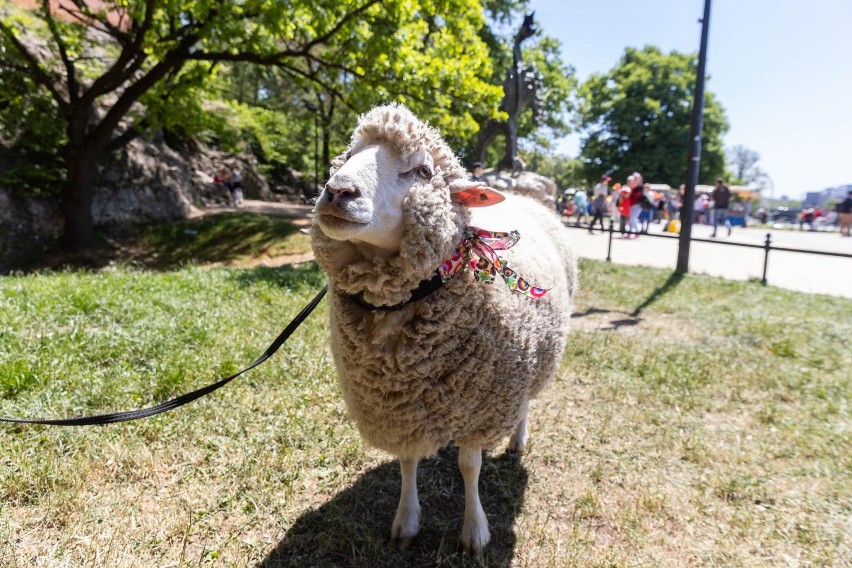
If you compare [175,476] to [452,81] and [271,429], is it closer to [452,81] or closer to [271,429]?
[271,429]

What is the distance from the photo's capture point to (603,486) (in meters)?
2.72

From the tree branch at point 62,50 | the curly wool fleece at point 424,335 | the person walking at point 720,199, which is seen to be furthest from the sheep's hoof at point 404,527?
the person walking at point 720,199

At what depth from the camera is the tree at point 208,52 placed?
26.9 feet

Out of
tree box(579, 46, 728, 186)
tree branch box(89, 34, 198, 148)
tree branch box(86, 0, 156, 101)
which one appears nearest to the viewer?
tree branch box(86, 0, 156, 101)

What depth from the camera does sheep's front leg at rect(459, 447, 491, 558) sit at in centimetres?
222

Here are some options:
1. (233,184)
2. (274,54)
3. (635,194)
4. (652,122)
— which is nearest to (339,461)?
(274,54)

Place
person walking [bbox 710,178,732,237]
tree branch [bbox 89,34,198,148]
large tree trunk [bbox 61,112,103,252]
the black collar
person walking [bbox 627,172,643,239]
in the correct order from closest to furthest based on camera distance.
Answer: the black collar → tree branch [bbox 89,34,198,148] → large tree trunk [bbox 61,112,103,252] → person walking [bbox 627,172,643,239] → person walking [bbox 710,178,732,237]

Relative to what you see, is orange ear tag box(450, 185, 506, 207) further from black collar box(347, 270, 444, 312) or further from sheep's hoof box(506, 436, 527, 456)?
sheep's hoof box(506, 436, 527, 456)

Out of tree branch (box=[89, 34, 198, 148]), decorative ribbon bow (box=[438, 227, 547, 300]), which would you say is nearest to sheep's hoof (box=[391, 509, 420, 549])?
decorative ribbon bow (box=[438, 227, 547, 300])

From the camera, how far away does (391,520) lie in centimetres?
241

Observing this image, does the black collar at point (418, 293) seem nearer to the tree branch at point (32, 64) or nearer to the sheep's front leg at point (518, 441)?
the sheep's front leg at point (518, 441)

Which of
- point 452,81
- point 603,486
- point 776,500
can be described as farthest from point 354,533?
point 452,81

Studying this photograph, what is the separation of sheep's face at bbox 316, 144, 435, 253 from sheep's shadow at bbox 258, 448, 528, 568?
1358 mm

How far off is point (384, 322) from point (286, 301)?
12.0 ft
